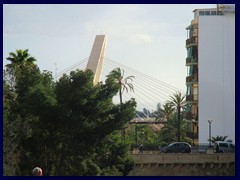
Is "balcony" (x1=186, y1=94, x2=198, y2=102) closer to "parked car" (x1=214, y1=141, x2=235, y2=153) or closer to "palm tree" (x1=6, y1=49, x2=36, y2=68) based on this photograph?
"parked car" (x1=214, y1=141, x2=235, y2=153)

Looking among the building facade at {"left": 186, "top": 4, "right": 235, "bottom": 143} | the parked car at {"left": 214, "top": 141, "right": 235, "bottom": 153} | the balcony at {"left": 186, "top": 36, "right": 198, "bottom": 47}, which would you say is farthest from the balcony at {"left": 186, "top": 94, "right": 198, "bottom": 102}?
the parked car at {"left": 214, "top": 141, "right": 235, "bottom": 153}

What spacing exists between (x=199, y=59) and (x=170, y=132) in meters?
6.34

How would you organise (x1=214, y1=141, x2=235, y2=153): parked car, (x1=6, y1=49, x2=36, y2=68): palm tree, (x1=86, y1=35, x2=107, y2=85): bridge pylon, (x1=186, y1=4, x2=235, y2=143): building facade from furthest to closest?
(x1=86, y1=35, x2=107, y2=85): bridge pylon
(x1=186, y1=4, x2=235, y2=143): building facade
(x1=214, y1=141, x2=235, y2=153): parked car
(x1=6, y1=49, x2=36, y2=68): palm tree

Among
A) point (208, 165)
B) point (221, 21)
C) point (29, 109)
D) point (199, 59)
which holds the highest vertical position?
point (221, 21)

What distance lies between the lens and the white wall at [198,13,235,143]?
3950 centimetres

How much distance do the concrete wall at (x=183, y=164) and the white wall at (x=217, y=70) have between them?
9.34 meters

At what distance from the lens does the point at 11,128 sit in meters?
20.0

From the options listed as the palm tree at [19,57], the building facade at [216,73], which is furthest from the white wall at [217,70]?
→ the palm tree at [19,57]

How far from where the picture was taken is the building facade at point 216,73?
129 feet

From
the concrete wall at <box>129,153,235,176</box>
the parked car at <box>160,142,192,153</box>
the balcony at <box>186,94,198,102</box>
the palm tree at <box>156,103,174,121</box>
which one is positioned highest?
the balcony at <box>186,94,198,102</box>

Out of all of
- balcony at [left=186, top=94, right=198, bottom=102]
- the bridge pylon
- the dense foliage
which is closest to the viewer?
the dense foliage

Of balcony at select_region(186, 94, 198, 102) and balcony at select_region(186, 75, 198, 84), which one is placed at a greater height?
balcony at select_region(186, 75, 198, 84)
